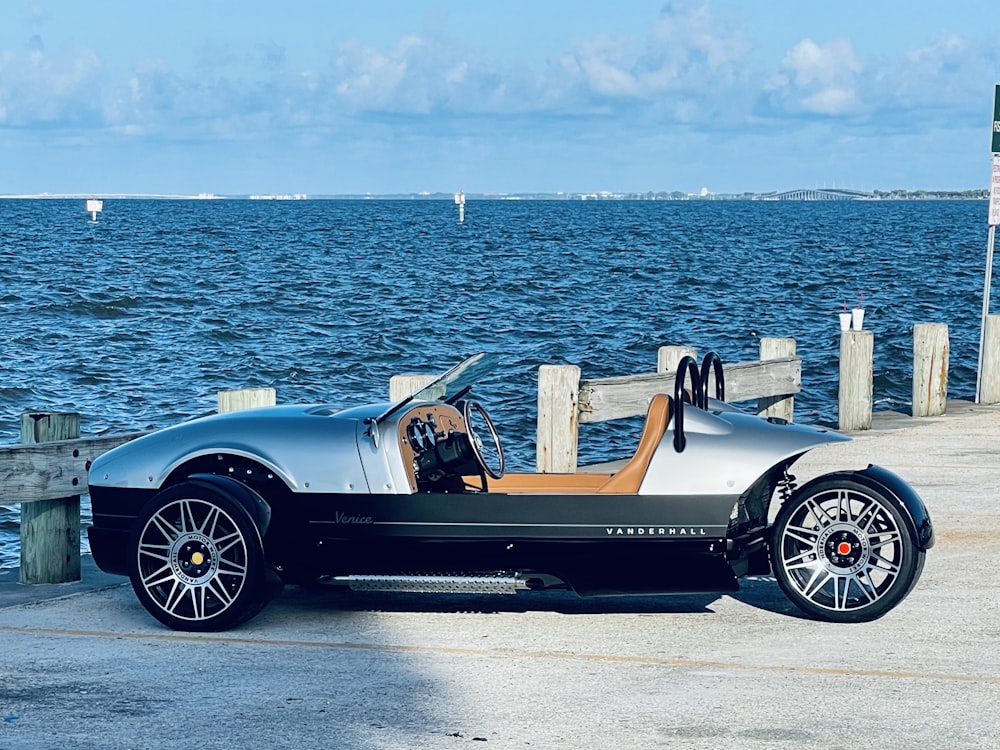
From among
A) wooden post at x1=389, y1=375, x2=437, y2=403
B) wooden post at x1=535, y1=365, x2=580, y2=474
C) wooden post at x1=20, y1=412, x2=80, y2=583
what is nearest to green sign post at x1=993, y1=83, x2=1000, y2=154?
wooden post at x1=535, y1=365, x2=580, y2=474

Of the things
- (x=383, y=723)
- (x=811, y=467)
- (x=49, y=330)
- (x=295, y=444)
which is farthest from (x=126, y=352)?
(x=383, y=723)

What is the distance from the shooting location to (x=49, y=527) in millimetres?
7633

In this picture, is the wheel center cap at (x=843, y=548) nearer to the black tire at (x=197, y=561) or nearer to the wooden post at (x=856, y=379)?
the black tire at (x=197, y=561)

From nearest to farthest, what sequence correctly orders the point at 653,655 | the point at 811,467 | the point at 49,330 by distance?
the point at 653,655
the point at 811,467
the point at 49,330

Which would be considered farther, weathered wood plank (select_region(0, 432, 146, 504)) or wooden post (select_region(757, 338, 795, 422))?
wooden post (select_region(757, 338, 795, 422))

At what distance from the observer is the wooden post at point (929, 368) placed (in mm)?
14055

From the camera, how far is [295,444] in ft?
21.9

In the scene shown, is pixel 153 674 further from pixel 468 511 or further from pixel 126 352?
pixel 126 352

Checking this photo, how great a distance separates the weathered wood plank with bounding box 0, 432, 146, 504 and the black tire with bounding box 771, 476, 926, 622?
125 inches

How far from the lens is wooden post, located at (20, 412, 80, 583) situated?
24.9 feet

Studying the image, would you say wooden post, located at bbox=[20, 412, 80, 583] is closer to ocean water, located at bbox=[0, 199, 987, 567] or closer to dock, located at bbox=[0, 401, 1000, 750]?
dock, located at bbox=[0, 401, 1000, 750]

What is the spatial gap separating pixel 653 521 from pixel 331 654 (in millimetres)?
1461

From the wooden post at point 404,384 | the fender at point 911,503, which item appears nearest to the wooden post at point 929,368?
the wooden post at point 404,384

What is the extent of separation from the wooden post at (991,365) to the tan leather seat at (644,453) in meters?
9.21
